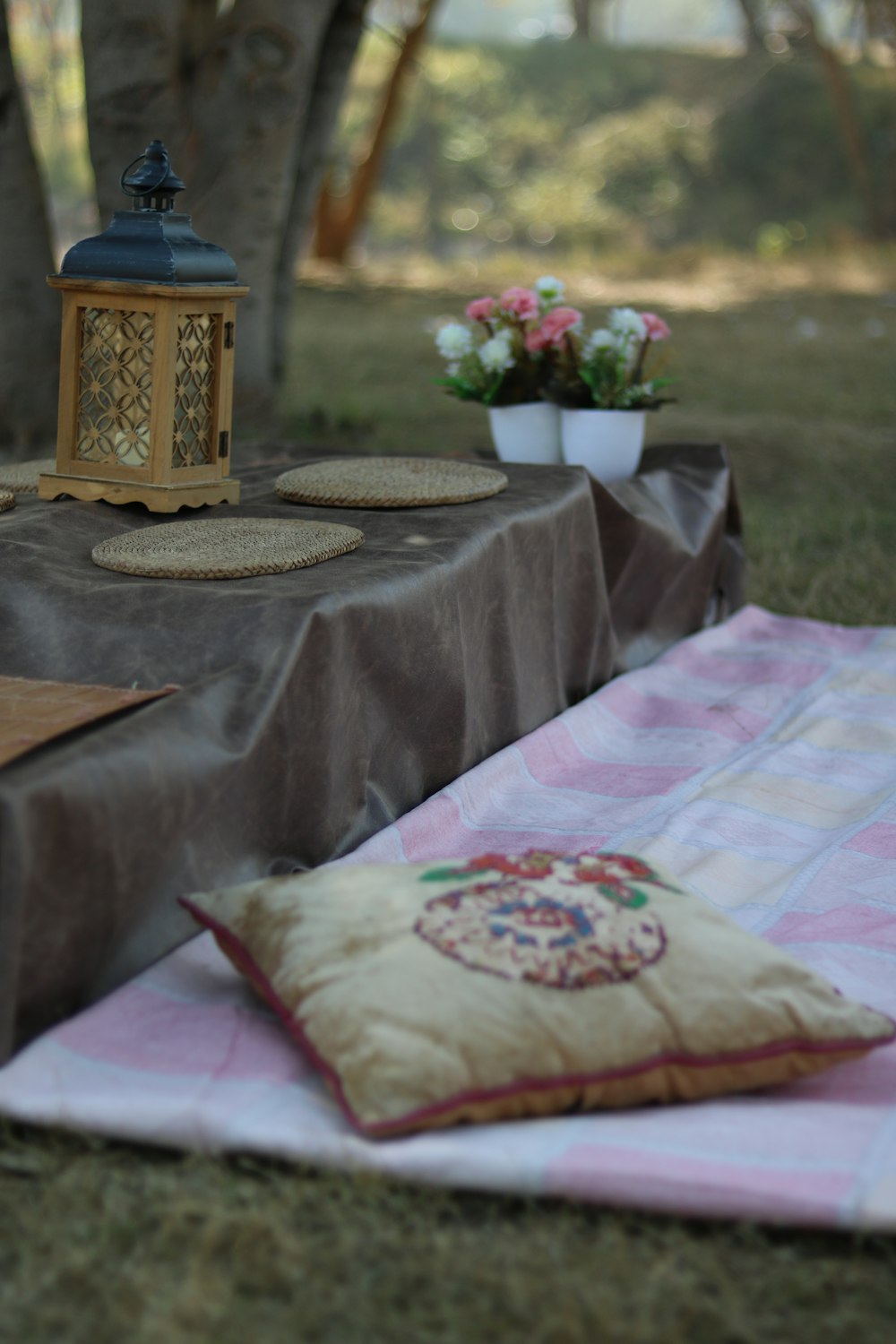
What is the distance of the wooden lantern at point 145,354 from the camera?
2203 millimetres

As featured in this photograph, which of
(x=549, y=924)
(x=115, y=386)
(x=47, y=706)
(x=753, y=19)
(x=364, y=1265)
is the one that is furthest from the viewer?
(x=753, y=19)

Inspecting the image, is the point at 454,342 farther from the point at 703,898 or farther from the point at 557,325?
the point at 703,898

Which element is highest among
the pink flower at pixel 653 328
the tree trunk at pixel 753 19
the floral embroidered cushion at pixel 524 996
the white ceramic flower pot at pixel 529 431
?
the tree trunk at pixel 753 19

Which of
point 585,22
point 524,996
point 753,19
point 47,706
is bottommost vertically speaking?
point 524,996

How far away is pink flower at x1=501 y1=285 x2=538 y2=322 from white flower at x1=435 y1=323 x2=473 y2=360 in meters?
0.11

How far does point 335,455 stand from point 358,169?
831 centimetres

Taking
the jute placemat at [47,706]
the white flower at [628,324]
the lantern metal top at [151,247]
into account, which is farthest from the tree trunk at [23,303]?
the jute placemat at [47,706]

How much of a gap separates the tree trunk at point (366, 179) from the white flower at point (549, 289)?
254 inches

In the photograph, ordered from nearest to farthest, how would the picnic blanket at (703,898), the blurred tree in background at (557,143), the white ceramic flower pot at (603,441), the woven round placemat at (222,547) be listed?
the picnic blanket at (703,898) < the woven round placemat at (222,547) < the white ceramic flower pot at (603,441) < the blurred tree in background at (557,143)

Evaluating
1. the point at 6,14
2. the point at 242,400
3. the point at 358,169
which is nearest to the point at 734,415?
the point at 242,400

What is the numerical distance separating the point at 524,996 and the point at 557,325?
2153 mm

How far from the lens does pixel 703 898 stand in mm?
1920

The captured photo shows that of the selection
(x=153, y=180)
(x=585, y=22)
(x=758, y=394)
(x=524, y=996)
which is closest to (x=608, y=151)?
(x=585, y=22)

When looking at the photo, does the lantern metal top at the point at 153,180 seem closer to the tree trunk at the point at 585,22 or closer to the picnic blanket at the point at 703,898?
the picnic blanket at the point at 703,898
